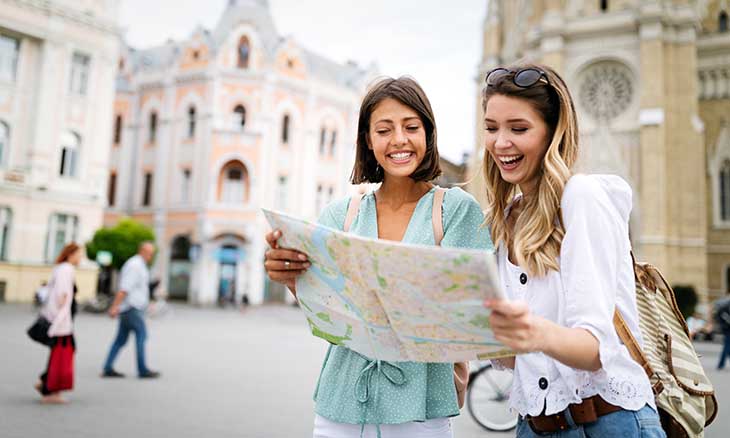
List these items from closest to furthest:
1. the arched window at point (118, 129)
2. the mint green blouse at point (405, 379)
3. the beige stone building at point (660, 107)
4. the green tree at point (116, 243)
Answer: the mint green blouse at point (405, 379) → the green tree at point (116, 243) → the beige stone building at point (660, 107) → the arched window at point (118, 129)

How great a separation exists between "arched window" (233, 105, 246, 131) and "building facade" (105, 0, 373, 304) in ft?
0.26

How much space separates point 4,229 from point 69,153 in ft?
15.5

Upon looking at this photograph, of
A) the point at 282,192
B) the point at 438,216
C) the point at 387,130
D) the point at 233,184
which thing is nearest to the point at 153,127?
the point at 233,184

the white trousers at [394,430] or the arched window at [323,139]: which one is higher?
the arched window at [323,139]

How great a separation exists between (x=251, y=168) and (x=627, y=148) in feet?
69.7

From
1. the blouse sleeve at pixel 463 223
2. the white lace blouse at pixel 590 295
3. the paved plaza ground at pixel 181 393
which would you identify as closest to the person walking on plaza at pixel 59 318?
the paved plaza ground at pixel 181 393

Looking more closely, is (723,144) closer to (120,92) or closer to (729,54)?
(729,54)

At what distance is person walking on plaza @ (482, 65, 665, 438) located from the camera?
4.98 ft

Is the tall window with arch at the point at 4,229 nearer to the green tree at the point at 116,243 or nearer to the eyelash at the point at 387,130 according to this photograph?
the green tree at the point at 116,243

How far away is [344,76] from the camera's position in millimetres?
42219

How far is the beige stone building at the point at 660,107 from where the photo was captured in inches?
1146

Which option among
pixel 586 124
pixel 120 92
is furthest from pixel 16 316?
pixel 586 124

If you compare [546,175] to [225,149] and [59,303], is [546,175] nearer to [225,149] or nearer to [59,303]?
[59,303]

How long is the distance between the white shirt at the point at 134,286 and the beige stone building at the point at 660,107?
25.9 metres
